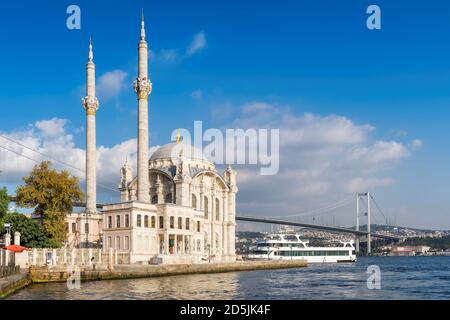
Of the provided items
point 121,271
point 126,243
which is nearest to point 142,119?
point 126,243

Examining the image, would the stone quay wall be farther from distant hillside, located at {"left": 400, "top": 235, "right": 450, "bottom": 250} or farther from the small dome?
distant hillside, located at {"left": 400, "top": 235, "right": 450, "bottom": 250}

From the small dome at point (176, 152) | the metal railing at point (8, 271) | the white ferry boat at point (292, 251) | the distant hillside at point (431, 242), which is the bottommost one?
the distant hillside at point (431, 242)

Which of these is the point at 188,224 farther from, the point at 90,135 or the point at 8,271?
the point at 8,271

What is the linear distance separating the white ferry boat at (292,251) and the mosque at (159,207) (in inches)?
601

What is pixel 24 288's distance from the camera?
3866 cm

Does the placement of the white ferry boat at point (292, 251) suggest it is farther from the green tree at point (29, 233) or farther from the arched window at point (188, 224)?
the green tree at point (29, 233)

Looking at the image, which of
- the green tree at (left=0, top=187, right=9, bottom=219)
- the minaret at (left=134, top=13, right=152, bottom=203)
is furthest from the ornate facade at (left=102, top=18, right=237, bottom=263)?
the green tree at (left=0, top=187, right=9, bottom=219)

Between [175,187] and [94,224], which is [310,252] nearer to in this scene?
[175,187]

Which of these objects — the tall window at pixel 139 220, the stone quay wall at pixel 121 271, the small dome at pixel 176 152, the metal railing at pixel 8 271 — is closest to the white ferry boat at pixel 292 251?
the small dome at pixel 176 152

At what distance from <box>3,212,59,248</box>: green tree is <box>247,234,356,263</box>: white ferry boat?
156 feet

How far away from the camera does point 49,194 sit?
203 feet

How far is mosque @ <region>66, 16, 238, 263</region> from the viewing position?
208 ft

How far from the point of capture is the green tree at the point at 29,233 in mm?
56156
